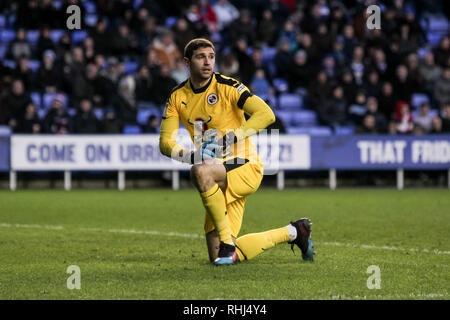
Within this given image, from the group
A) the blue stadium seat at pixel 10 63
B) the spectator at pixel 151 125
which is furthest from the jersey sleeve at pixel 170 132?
the blue stadium seat at pixel 10 63

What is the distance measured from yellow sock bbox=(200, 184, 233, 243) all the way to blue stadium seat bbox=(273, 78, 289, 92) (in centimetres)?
1422

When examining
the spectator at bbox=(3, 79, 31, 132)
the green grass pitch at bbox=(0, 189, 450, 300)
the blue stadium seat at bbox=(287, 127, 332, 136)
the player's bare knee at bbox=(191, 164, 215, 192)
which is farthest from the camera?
the blue stadium seat at bbox=(287, 127, 332, 136)

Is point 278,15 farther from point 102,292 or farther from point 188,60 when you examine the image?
point 102,292

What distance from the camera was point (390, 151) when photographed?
1922 centimetres

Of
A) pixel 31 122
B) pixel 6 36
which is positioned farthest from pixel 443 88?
pixel 6 36

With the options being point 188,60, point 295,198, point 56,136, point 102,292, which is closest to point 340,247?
point 188,60

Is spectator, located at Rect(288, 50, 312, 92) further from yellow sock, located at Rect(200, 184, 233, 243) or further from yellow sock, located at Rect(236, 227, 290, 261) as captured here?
yellow sock, located at Rect(200, 184, 233, 243)

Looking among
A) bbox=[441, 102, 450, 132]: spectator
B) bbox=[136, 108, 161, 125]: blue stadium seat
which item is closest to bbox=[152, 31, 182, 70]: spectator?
bbox=[136, 108, 161, 125]: blue stadium seat

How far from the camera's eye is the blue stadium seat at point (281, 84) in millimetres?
21000

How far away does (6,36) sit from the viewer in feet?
72.2

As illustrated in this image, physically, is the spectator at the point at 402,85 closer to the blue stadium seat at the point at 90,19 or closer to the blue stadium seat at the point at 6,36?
the blue stadium seat at the point at 90,19

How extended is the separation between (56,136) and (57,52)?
3.01 m

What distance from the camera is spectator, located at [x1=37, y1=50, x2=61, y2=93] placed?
1997cm

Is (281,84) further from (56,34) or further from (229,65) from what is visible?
(56,34)
